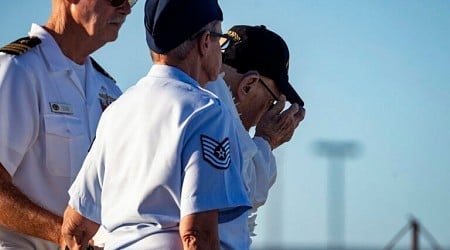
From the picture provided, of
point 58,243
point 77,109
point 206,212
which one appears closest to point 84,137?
point 77,109

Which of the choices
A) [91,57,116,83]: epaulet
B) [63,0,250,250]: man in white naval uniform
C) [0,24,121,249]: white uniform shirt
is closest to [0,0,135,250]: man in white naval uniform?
→ [0,24,121,249]: white uniform shirt

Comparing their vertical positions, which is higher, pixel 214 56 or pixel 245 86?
pixel 214 56

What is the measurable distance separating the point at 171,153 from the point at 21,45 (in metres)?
1.78

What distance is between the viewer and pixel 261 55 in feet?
20.9

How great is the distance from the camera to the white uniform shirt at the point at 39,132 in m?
5.83

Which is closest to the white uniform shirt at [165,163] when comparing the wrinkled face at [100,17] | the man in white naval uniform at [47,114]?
the man in white naval uniform at [47,114]

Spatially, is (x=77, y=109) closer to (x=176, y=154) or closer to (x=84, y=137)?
(x=84, y=137)

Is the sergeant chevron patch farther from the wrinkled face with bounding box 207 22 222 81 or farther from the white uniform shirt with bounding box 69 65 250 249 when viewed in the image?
the wrinkled face with bounding box 207 22 222 81

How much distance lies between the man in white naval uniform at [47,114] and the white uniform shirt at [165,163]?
0.96m

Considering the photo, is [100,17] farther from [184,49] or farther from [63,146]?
[184,49]

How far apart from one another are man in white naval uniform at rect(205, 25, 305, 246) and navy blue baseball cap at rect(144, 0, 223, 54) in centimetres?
128

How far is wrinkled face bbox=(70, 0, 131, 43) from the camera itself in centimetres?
605

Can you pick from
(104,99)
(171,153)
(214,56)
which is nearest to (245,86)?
(104,99)

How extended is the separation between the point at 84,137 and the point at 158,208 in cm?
152
